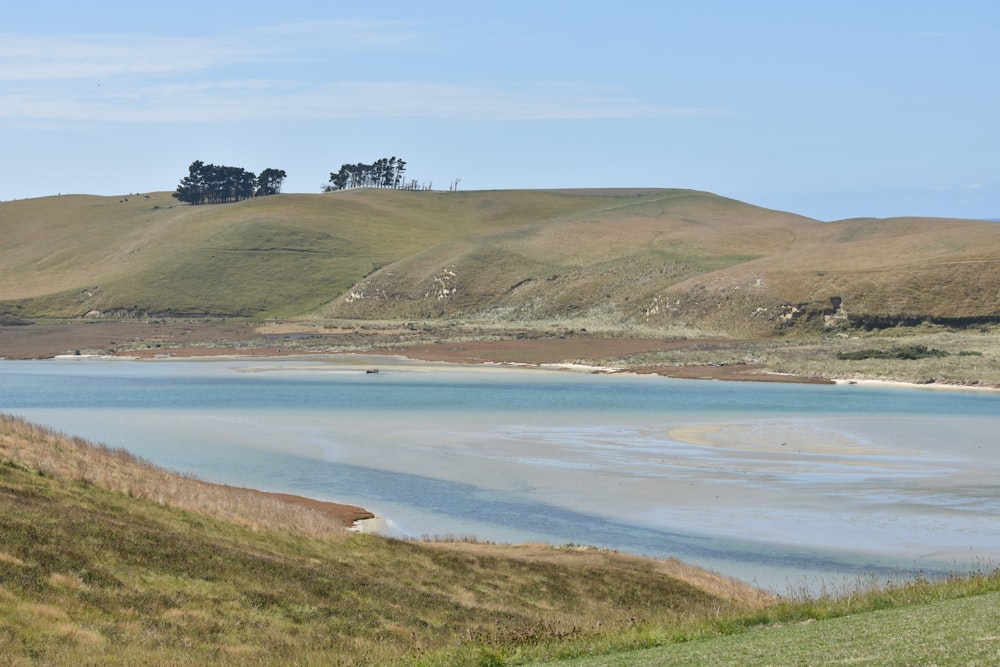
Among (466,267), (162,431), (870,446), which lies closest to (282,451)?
(162,431)

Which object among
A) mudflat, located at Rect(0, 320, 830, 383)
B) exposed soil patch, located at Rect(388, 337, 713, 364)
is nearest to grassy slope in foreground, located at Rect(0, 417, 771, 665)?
mudflat, located at Rect(0, 320, 830, 383)

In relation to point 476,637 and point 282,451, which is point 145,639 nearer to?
point 476,637

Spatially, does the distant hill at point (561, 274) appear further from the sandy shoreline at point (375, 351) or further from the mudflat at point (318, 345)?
the sandy shoreline at point (375, 351)

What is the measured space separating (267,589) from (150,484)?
27.6ft

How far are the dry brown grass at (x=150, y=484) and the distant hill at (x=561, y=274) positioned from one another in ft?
285

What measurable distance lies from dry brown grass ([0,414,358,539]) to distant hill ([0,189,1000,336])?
87.0 m

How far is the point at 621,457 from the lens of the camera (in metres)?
39.8

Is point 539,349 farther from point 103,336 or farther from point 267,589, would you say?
point 267,589

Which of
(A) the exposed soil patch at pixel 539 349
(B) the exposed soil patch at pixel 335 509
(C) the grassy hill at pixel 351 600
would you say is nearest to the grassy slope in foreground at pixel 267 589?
(C) the grassy hill at pixel 351 600

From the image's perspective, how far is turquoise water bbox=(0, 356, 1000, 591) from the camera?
89.0ft

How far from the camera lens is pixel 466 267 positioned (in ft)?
541

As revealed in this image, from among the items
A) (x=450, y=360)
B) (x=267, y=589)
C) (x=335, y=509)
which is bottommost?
(x=335, y=509)

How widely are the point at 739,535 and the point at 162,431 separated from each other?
28.1m

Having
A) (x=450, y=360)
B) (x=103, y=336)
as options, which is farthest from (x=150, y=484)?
(x=103, y=336)
